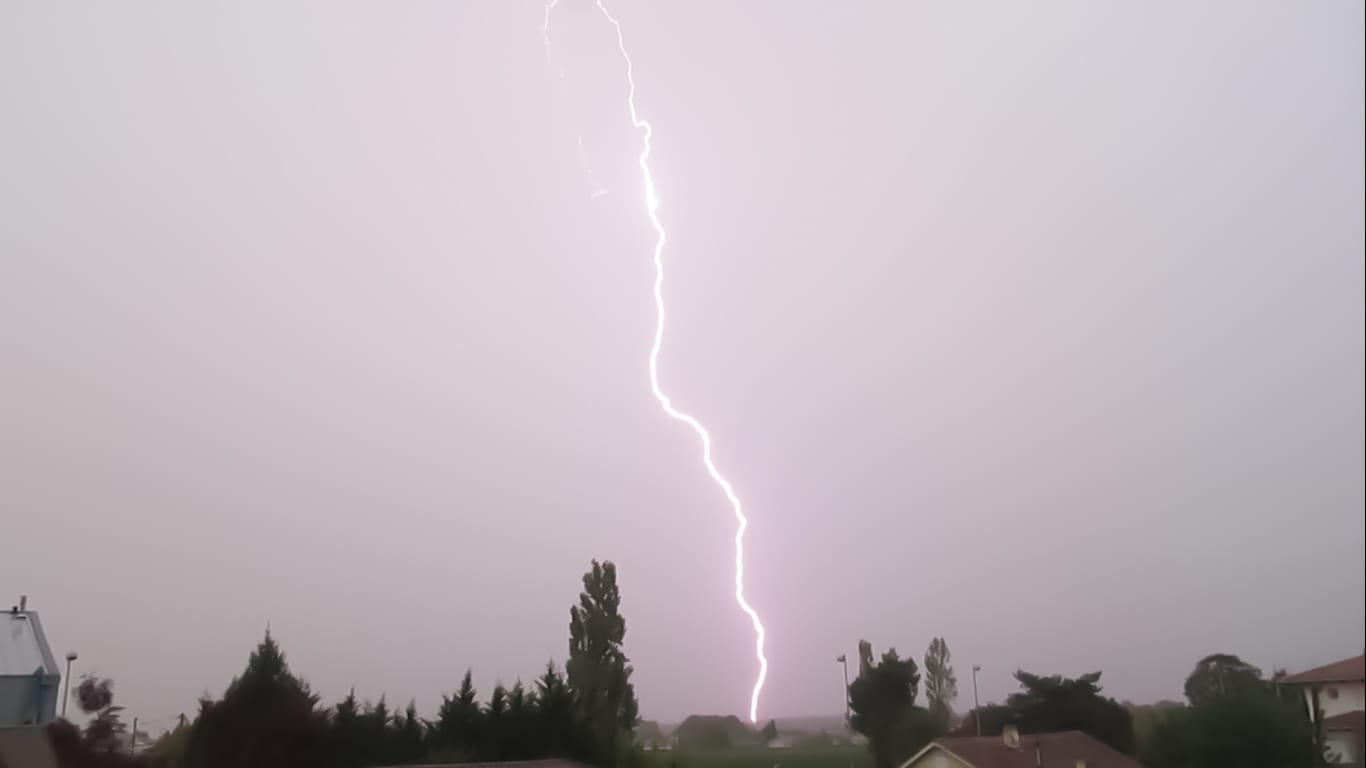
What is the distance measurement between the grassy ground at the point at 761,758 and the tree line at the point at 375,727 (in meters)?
1.11

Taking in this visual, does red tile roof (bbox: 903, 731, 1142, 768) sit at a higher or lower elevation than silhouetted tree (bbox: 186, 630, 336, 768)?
lower

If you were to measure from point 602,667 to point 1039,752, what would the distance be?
836cm

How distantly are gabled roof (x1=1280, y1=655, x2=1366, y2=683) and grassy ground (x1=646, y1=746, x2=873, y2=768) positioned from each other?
867 centimetres

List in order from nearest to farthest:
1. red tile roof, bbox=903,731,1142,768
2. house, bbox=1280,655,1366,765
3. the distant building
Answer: the distant building < red tile roof, bbox=903,731,1142,768 < house, bbox=1280,655,1366,765

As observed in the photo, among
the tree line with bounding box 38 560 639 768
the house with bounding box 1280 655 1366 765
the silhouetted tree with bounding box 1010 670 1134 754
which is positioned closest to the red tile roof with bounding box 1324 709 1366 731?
the house with bounding box 1280 655 1366 765

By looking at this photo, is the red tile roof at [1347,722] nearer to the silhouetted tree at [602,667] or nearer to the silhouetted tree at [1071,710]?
the silhouetted tree at [1071,710]

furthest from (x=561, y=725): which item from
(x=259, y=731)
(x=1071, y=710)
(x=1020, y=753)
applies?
(x=1071, y=710)

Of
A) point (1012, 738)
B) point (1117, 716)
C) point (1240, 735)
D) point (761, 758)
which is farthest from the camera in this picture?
point (1117, 716)

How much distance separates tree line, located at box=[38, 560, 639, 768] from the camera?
47.3ft

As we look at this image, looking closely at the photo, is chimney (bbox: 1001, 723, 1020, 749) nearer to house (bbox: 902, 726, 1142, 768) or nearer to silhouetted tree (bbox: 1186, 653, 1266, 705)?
house (bbox: 902, 726, 1142, 768)

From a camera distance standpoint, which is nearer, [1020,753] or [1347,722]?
[1020,753]

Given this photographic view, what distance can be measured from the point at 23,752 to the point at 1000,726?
17.5 meters

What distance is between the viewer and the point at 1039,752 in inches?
675

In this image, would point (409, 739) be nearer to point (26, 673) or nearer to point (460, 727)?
point (460, 727)
